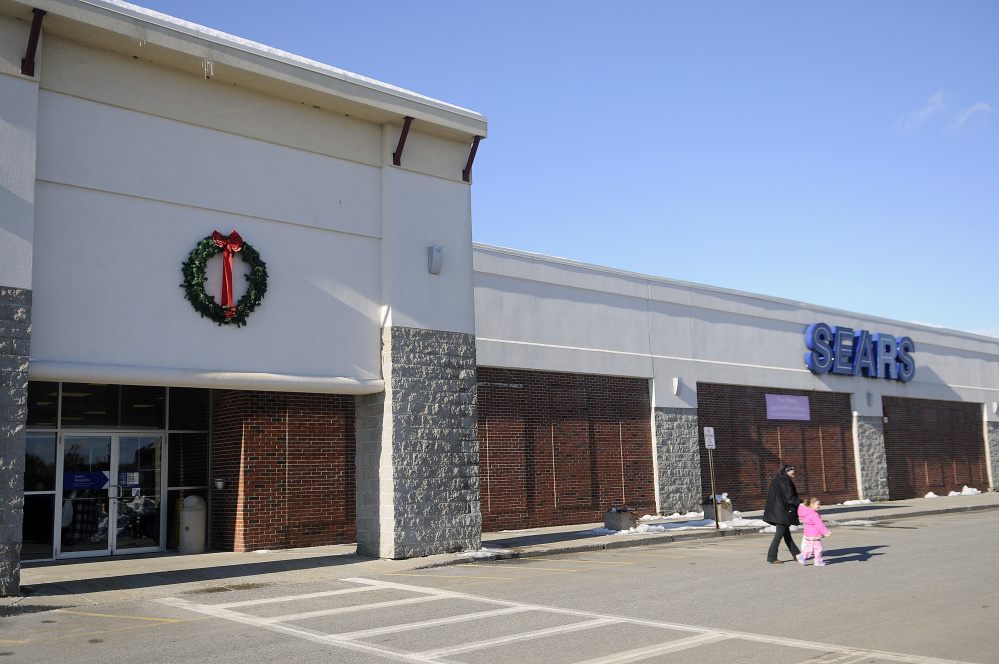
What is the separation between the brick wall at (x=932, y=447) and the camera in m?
33.8

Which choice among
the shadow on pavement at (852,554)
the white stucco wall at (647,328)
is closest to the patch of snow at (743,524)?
the white stucco wall at (647,328)

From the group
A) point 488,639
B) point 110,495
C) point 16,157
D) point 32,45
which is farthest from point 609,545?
point 32,45

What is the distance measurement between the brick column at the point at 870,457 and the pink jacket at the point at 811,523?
19354mm

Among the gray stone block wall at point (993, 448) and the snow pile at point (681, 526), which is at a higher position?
the gray stone block wall at point (993, 448)

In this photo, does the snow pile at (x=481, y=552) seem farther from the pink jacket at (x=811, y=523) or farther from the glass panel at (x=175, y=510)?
the glass panel at (x=175, y=510)

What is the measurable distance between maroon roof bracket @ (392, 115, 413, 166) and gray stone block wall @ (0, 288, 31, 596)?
6935mm

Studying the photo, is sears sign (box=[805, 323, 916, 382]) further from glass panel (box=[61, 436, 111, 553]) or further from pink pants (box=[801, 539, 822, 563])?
glass panel (box=[61, 436, 111, 553])

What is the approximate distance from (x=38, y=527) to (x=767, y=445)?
832 inches

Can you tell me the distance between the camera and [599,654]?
311 inches

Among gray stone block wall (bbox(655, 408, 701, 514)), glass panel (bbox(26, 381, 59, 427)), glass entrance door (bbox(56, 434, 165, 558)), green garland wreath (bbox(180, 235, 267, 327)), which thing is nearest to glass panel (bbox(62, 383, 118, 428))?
glass panel (bbox(26, 381, 59, 427))

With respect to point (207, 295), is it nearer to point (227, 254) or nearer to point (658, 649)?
point (227, 254)

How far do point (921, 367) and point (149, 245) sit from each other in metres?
31.8

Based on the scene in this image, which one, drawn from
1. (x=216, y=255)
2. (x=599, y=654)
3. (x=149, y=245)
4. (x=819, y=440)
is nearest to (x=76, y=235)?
(x=149, y=245)

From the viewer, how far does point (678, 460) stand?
2591 cm
